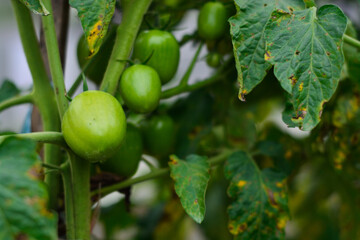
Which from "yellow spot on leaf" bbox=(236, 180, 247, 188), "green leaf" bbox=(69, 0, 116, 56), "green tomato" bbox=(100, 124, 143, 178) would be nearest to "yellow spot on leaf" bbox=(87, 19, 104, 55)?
"green leaf" bbox=(69, 0, 116, 56)

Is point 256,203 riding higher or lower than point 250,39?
lower

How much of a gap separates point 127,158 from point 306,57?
33 centimetres

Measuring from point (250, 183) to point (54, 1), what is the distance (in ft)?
1.63

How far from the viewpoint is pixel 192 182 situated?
663 mm

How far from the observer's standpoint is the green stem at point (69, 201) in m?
0.67

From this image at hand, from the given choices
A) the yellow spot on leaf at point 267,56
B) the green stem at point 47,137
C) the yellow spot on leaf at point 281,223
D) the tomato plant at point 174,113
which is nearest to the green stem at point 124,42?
the tomato plant at point 174,113

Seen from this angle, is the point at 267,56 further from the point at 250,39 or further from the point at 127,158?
the point at 127,158

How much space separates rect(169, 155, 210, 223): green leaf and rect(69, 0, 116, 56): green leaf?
21 cm

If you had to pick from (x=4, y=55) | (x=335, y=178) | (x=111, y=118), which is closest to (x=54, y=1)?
(x=111, y=118)

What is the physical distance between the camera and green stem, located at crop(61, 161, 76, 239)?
0.67m

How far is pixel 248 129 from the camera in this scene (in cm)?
97

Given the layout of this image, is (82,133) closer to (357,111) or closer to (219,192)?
(357,111)

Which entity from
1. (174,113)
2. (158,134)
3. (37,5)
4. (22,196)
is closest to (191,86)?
(158,134)

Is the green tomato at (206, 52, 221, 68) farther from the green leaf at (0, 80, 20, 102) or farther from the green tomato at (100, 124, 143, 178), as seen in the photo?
the green leaf at (0, 80, 20, 102)
